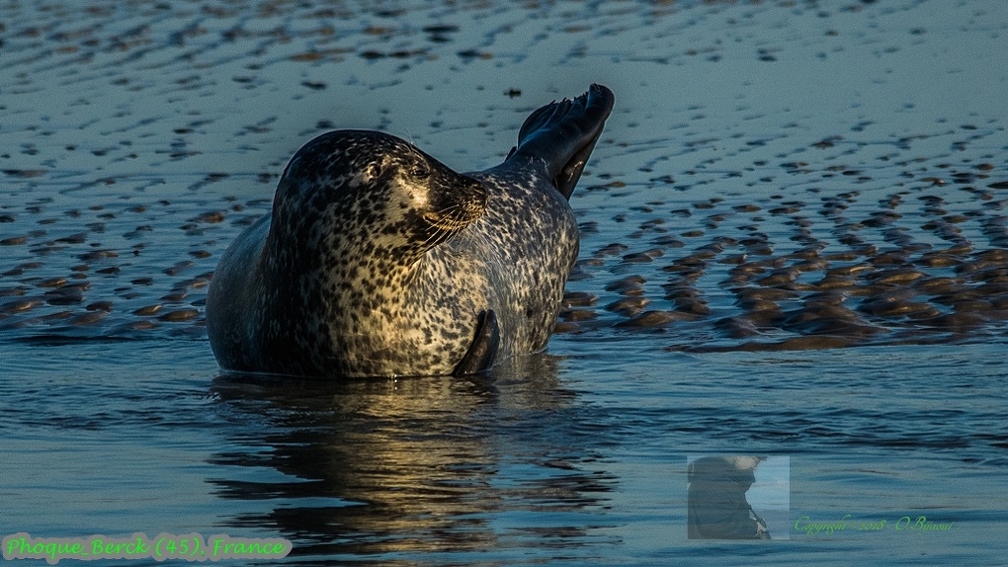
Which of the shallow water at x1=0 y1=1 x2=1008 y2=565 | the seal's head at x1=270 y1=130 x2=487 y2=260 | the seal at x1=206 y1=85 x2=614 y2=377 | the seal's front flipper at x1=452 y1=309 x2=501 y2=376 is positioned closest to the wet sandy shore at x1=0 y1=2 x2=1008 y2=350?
the shallow water at x1=0 y1=1 x2=1008 y2=565

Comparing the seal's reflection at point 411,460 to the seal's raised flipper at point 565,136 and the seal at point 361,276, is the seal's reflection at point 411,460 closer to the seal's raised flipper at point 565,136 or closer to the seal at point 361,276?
the seal at point 361,276

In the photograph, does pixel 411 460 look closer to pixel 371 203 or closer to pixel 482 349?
pixel 371 203

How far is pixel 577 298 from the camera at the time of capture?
1015 cm

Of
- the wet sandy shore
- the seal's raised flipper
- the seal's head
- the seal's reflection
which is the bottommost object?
the wet sandy shore

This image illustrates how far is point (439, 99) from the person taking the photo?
16719 mm

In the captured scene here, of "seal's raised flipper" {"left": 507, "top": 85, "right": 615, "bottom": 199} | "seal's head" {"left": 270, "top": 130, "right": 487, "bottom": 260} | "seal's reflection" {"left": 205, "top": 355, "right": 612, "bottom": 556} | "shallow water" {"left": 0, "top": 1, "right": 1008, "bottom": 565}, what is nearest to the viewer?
"seal's reflection" {"left": 205, "top": 355, "right": 612, "bottom": 556}

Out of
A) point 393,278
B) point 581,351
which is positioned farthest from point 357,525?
point 581,351

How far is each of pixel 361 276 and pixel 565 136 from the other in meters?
2.60

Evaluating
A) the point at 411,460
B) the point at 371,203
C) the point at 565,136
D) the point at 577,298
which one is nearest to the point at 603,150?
the point at 565,136

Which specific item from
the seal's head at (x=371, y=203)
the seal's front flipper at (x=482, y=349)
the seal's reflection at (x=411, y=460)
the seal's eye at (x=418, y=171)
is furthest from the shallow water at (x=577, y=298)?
the seal's eye at (x=418, y=171)

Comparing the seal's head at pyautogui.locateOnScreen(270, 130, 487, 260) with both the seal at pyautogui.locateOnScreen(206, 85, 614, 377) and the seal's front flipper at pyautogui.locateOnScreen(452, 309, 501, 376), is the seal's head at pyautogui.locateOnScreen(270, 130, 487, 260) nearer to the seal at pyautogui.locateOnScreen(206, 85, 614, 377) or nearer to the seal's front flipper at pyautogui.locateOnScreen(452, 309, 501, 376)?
the seal at pyautogui.locateOnScreen(206, 85, 614, 377)

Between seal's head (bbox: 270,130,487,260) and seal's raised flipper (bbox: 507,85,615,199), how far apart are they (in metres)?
2.05

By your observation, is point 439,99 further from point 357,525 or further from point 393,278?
point 357,525

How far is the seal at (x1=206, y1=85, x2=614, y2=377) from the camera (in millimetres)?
8109
